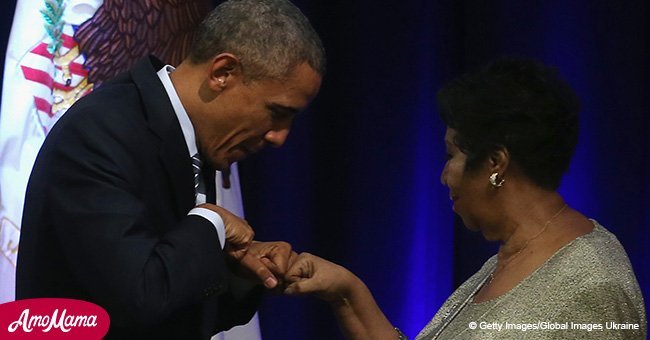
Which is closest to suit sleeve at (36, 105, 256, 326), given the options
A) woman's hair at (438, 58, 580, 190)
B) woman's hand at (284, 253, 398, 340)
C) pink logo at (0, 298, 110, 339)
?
pink logo at (0, 298, 110, 339)

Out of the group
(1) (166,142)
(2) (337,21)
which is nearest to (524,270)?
(1) (166,142)

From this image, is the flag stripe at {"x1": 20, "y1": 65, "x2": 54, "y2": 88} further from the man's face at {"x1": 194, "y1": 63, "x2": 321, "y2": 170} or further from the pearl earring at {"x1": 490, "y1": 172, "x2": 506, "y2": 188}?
the pearl earring at {"x1": 490, "y1": 172, "x2": 506, "y2": 188}

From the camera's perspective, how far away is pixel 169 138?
1451 millimetres

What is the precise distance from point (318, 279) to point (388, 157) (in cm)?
131

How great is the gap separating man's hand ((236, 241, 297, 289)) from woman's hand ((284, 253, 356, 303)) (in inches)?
2.1

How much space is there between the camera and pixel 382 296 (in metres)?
3.14

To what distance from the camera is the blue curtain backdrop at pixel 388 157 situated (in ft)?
9.73

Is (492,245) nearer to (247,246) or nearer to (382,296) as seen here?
(382,296)

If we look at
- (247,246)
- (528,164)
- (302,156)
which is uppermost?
(528,164)

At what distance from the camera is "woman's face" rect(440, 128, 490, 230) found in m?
1.72

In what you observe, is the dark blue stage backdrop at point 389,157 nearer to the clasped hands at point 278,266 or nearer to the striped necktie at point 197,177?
the clasped hands at point 278,266

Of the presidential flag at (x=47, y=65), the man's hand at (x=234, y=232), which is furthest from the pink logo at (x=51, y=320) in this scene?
the presidential flag at (x=47, y=65)

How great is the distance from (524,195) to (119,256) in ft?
2.47

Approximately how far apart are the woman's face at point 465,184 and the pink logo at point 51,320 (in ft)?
2.99
